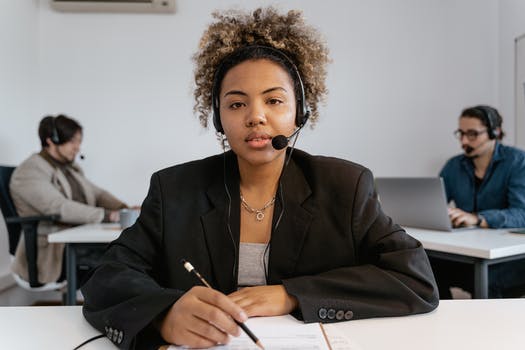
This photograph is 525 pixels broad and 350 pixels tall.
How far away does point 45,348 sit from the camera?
699mm

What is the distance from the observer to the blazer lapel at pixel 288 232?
0.98 m

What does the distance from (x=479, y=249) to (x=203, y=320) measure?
1251 mm

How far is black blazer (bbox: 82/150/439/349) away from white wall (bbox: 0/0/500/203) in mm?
2527

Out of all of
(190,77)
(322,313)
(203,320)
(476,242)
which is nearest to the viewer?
(203,320)

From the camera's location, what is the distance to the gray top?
1021 mm

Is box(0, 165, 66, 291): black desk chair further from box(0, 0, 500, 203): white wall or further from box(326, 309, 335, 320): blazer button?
box(326, 309, 335, 320): blazer button

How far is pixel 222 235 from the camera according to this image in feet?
3.33

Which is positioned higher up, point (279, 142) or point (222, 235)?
point (279, 142)

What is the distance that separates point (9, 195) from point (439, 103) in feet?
10.5

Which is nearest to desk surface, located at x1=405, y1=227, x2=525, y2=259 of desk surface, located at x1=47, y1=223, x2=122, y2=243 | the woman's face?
the woman's face

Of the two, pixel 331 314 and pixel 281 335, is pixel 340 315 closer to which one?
pixel 331 314

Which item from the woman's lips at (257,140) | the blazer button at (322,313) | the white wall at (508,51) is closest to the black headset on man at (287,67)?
the woman's lips at (257,140)

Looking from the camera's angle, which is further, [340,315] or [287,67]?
[287,67]

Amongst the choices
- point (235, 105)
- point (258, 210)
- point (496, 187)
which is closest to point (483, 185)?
point (496, 187)
